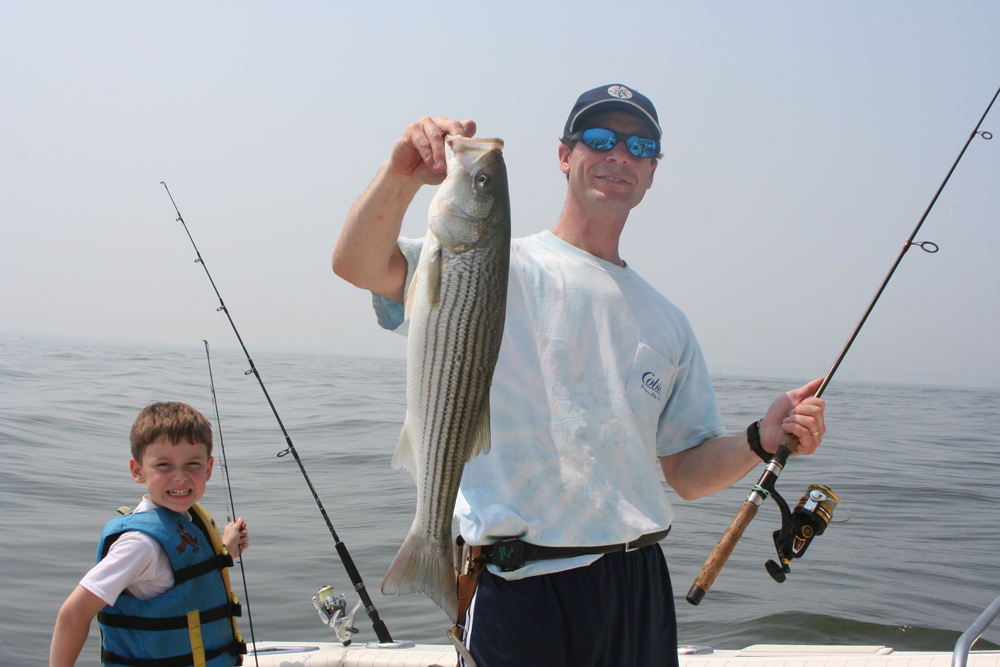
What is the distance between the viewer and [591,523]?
2.29 metres

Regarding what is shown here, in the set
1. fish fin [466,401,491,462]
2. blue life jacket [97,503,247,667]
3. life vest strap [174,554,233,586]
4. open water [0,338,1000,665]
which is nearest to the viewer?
fish fin [466,401,491,462]

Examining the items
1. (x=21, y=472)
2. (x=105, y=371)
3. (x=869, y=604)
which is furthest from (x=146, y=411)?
(x=105, y=371)

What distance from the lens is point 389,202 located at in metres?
1.97

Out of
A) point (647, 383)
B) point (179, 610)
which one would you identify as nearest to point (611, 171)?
point (647, 383)

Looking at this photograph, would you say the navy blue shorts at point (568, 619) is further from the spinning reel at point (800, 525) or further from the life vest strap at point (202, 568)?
the life vest strap at point (202, 568)

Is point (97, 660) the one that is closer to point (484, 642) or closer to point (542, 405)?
point (484, 642)

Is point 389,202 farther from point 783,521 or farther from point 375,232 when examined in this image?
point 783,521

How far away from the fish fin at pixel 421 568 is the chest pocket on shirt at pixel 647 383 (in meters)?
0.92

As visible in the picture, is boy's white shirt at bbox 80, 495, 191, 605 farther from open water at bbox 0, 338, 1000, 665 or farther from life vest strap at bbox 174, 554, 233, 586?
open water at bbox 0, 338, 1000, 665

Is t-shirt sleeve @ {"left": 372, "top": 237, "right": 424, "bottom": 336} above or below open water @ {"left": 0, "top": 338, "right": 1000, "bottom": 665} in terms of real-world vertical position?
above

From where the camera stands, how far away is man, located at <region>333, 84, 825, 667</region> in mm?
2160

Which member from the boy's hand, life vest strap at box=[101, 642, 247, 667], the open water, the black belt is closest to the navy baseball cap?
the black belt

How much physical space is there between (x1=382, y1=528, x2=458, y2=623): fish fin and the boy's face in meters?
1.54

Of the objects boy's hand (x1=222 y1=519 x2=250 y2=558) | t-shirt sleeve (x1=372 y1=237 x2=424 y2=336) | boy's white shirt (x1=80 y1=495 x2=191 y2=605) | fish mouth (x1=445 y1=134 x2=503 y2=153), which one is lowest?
boy's hand (x1=222 y1=519 x2=250 y2=558)
